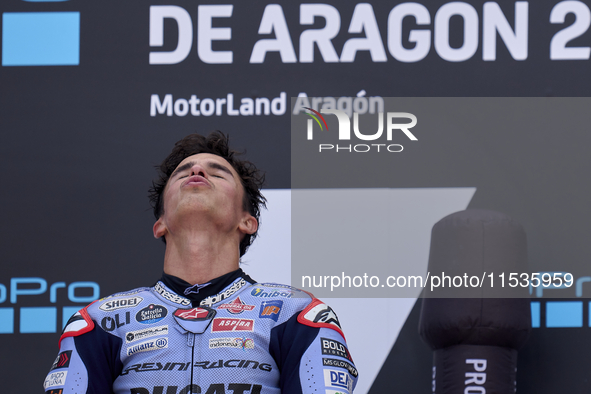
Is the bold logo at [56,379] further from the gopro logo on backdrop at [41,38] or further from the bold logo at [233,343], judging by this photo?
the gopro logo on backdrop at [41,38]

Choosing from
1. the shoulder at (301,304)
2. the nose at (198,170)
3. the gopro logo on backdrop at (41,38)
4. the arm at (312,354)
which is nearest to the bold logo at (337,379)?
the arm at (312,354)

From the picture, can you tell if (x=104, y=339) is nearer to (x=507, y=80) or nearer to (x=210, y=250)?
(x=210, y=250)

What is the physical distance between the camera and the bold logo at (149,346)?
4.96 feet

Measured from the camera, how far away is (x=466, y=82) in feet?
8.21

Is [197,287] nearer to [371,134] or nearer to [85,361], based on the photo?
[85,361]

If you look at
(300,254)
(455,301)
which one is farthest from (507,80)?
(300,254)

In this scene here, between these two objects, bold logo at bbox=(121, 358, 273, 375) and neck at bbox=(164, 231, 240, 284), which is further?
neck at bbox=(164, 231, 240, 284)

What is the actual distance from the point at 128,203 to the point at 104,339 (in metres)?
1.07

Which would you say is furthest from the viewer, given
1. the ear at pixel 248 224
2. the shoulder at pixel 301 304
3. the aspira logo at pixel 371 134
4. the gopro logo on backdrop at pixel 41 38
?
the gopro logo on backdrop at pixel 41 38

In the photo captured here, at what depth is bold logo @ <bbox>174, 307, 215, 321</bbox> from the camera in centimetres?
154

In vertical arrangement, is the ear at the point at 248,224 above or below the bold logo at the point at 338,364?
above

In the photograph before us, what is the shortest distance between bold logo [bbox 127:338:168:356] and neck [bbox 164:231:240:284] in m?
0.21

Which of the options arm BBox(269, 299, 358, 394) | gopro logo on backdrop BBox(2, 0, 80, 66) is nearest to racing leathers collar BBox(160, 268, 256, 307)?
arm BBox(269, 299, 358, 394)

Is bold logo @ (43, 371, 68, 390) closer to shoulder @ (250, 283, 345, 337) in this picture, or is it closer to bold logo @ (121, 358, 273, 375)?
bold logo @ (121, 358, 273, 375)
